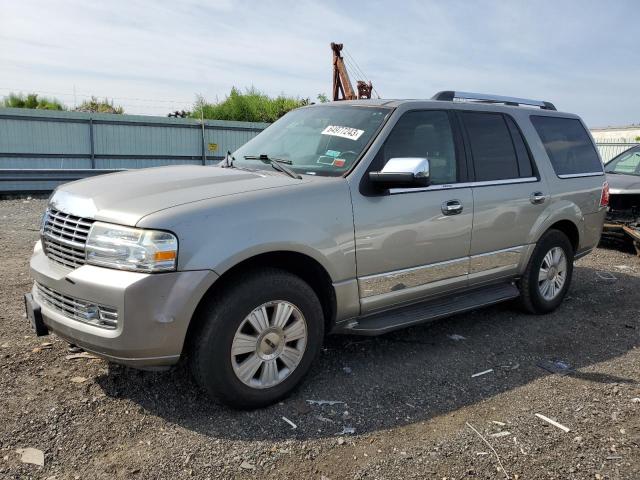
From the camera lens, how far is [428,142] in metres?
4.28

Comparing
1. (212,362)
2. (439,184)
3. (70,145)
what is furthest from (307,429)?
(70,145)

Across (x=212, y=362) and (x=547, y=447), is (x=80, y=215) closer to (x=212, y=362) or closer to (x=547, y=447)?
(x=212, y=362)

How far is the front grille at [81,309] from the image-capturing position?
115 inches

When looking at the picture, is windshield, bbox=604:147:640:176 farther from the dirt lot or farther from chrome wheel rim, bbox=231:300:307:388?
chrome wheel rim, bbox=231:300:307:388

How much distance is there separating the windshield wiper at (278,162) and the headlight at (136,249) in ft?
3.67

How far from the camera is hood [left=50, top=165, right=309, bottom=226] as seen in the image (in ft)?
10.1

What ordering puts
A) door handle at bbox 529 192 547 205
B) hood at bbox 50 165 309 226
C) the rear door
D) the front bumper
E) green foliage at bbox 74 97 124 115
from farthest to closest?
1. green foliage at bbox 74 97 124 115
2. door handle at bbox 529 192 547 205
3. the rear door
4. hood at bbox 50 165 309 226
5. the front bumper

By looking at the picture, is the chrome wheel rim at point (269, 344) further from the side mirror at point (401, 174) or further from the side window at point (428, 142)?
the side window at point (428, 142)

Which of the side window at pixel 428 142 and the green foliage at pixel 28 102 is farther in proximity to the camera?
the green foliage at pixel 28 102

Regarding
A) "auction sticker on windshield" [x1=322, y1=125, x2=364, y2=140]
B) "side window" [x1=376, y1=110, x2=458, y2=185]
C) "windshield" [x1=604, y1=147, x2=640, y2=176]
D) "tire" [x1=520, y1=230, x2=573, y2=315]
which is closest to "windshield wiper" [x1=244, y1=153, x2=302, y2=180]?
"auction sticker on windshield" [x1=322, y1=125, x2=364, y2=140]

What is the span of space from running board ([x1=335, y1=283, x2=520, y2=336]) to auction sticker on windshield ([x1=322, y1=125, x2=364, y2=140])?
1.28 meters

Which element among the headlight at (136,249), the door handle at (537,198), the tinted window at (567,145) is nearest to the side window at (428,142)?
the door handle at (537,198)

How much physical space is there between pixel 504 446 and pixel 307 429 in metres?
1.10

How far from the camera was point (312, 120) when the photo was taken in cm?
445
